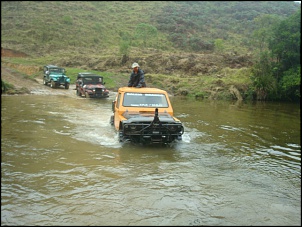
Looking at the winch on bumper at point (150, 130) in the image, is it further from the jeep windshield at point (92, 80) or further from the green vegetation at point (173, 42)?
the jeep windshield at point (92, 80)

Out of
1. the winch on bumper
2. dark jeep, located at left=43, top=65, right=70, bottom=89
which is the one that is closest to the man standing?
the winch on bumper

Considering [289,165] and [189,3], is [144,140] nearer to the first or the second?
[289,165]

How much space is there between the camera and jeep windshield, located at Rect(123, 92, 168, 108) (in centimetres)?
998

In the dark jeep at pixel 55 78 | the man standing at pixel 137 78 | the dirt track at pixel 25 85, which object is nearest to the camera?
the man standing at pixel 137 78

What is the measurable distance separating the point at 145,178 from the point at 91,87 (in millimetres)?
16420

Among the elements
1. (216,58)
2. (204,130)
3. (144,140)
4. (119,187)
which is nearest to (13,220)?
(119,187)

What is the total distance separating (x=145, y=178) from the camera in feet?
21.4

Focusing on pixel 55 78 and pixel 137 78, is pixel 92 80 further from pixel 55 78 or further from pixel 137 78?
pixel 137 78

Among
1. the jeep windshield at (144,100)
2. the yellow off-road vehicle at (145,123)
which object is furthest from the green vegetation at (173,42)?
the yellow off-road vehicle at (145,123)

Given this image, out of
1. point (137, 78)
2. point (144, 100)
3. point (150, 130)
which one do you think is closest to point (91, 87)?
point (137, 78)

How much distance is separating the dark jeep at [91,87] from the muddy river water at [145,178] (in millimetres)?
10098

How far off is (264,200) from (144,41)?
4468cm

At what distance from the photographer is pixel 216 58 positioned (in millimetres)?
36031

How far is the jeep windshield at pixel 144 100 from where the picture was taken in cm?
998
